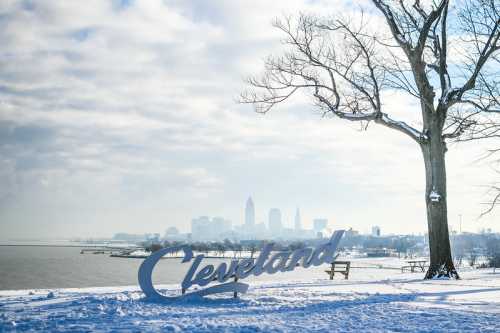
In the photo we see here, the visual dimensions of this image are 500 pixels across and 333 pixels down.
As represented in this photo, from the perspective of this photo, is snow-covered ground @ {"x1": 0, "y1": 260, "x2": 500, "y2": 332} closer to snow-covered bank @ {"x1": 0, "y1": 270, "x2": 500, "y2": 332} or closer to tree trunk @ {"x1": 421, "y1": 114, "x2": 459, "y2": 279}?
snow-covered bank @ {"x1": 0, "y1": 270, "x2": 500, "y2": 332}

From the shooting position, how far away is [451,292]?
547 inches

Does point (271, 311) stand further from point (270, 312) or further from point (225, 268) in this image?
point (225, 268)

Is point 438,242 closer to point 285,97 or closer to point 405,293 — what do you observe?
point 405,293

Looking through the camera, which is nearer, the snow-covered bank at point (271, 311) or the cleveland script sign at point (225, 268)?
the snow-covered bank at point (271, 311)

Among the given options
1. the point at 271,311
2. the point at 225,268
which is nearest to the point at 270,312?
the point at 271,311

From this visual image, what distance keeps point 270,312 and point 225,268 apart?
2827mm

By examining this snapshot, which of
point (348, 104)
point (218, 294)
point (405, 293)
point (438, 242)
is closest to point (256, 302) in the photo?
point (218, 294)

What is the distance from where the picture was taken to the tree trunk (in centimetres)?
1848

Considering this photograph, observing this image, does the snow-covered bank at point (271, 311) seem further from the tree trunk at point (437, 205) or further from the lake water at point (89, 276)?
the lake water at point (89, 276)

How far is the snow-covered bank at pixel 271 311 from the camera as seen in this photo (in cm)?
848

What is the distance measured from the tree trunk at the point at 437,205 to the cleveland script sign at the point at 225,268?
6006 millimetres

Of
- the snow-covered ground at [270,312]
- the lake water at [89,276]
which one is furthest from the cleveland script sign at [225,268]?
the lake water at [89,276]

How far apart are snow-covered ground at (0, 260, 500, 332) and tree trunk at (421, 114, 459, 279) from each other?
426cm

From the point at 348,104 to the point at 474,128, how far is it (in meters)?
4.75
